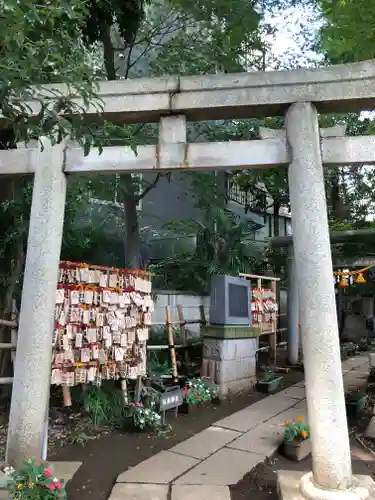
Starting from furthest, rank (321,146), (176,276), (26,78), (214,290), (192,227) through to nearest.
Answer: (192,227) → (176,276) → (214,290) → (321,146) → (26,78)

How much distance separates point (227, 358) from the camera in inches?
333

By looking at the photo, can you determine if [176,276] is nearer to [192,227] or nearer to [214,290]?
[192,227]

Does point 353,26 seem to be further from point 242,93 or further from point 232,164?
point 232,164

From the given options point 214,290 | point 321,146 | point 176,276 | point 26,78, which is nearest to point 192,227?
point 176,276

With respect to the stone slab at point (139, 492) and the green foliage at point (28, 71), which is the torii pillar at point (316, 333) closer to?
the stone slab at point (139, 492)

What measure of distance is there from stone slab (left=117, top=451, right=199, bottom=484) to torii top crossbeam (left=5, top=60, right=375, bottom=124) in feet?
12.2

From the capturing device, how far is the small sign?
21.0 feet

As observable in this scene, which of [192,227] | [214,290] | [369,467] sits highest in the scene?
[192,227]

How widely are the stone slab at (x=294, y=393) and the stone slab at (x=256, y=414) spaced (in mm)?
259

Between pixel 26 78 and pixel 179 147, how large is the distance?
1.94 m

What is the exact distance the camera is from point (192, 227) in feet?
45.5

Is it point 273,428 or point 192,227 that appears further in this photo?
point 192,227

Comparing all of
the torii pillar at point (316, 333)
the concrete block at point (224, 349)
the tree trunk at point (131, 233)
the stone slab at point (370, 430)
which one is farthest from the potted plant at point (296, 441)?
the tree trunk at point (131, 233)

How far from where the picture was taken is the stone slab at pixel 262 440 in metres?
5.48
